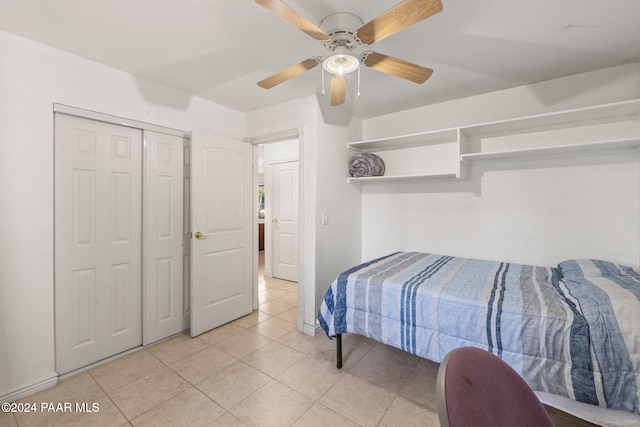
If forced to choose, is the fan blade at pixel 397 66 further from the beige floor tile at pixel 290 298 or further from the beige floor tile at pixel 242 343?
the beige floor tile at pixel 290 298

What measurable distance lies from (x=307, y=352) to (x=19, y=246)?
7.30 feet

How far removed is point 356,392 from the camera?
191 cm

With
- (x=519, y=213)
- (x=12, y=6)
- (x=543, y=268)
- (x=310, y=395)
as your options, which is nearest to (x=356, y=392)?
(x=310, y=395)

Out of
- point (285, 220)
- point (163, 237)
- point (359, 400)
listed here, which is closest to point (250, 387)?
point (359, 400)

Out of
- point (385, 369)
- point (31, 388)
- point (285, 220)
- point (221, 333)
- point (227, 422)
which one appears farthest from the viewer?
point (285, 220)

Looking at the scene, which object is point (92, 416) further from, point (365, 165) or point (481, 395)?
point (365, 165)

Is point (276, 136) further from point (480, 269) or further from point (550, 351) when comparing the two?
point (550, 351)

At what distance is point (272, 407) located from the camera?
175cm

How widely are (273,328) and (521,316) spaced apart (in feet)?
7.21

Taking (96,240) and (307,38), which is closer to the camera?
(307,38)

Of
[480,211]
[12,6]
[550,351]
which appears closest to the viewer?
[550,351]

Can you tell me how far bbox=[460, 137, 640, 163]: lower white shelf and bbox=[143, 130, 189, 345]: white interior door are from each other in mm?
2719

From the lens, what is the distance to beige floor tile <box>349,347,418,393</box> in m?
2.02

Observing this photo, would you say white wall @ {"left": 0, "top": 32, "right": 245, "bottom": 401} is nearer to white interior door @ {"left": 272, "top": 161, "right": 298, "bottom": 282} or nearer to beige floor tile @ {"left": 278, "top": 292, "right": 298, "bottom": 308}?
beige floor tile @ {"left": 278, "top": 292, "right": 298, "bottom": 308}
